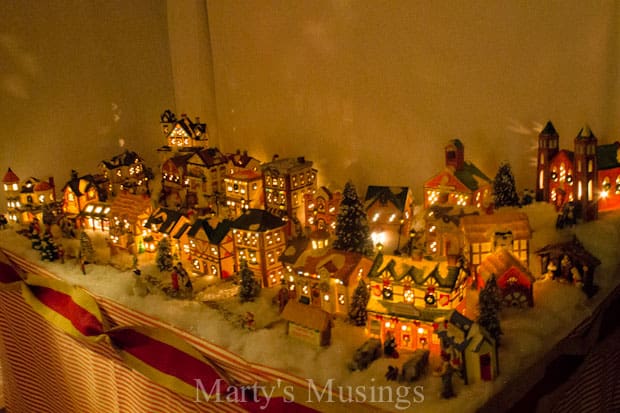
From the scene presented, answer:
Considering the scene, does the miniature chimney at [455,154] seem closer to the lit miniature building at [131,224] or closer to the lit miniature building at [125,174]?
the lit miniature building at [131,224]

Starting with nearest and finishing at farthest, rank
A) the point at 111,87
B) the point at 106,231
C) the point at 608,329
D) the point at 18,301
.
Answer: the point at 608,329, the point at 18,301, the point at 106,231, the point at 111,87

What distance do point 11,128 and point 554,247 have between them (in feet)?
10.3

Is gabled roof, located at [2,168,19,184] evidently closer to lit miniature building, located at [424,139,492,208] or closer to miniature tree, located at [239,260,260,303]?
miniature tree, located at [239,260,260,303]

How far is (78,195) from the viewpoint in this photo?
3564 mm

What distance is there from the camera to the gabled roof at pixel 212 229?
9.22 feet

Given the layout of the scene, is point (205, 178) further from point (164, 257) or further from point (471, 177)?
point (471, 177)

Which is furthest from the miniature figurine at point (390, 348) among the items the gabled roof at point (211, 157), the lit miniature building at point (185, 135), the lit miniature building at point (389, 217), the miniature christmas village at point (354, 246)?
the lit miniature building at point (185, 135)

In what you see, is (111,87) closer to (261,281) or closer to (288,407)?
(261,281)

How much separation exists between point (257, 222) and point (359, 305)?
67 cm

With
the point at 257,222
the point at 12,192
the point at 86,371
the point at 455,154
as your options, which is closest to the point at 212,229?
the point at 257,222

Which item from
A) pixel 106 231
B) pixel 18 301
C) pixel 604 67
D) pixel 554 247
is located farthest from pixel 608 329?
pixel 18 301

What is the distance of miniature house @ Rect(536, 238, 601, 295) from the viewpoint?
229cm

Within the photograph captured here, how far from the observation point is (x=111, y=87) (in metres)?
4.19

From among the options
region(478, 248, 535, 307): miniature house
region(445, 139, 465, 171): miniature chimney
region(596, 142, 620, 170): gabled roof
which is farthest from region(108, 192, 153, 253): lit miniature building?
region(596, 142, 620, 170): gabled roof
